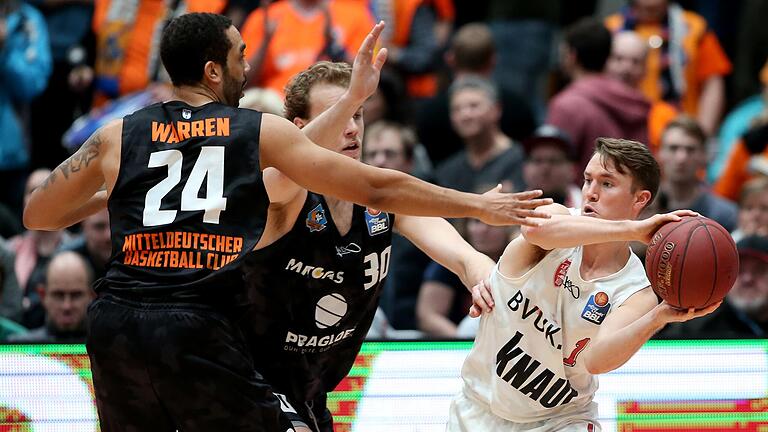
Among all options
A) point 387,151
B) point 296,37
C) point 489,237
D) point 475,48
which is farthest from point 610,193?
point 296,37

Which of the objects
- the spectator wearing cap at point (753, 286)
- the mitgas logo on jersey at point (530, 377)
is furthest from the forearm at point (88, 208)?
the spectator wearing cap at point (753, 286)

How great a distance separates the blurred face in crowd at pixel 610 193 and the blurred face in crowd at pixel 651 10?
5910 mm

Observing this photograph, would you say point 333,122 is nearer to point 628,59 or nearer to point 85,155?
point 85,155

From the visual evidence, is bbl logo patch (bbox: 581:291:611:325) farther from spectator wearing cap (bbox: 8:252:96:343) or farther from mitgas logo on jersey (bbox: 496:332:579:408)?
spectator wearing cap (bbox: 8:252:96:343)

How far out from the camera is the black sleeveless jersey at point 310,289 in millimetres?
5555

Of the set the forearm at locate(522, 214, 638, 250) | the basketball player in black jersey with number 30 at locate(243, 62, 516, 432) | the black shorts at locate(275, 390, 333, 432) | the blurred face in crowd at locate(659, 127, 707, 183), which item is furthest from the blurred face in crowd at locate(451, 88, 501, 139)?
the forearm at locate(522, 214, 638, 250)

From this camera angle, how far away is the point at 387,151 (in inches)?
369

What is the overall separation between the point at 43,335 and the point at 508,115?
13.3 feet

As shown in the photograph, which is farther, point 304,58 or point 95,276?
point 304,58

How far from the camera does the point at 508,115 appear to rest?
1053cm

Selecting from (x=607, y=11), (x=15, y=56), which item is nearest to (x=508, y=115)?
(x=607, y=11)

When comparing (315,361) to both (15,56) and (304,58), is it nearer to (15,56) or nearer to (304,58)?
(304,58)

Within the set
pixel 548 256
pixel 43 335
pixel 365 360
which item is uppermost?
pixel 548 256

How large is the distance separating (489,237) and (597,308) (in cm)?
337
